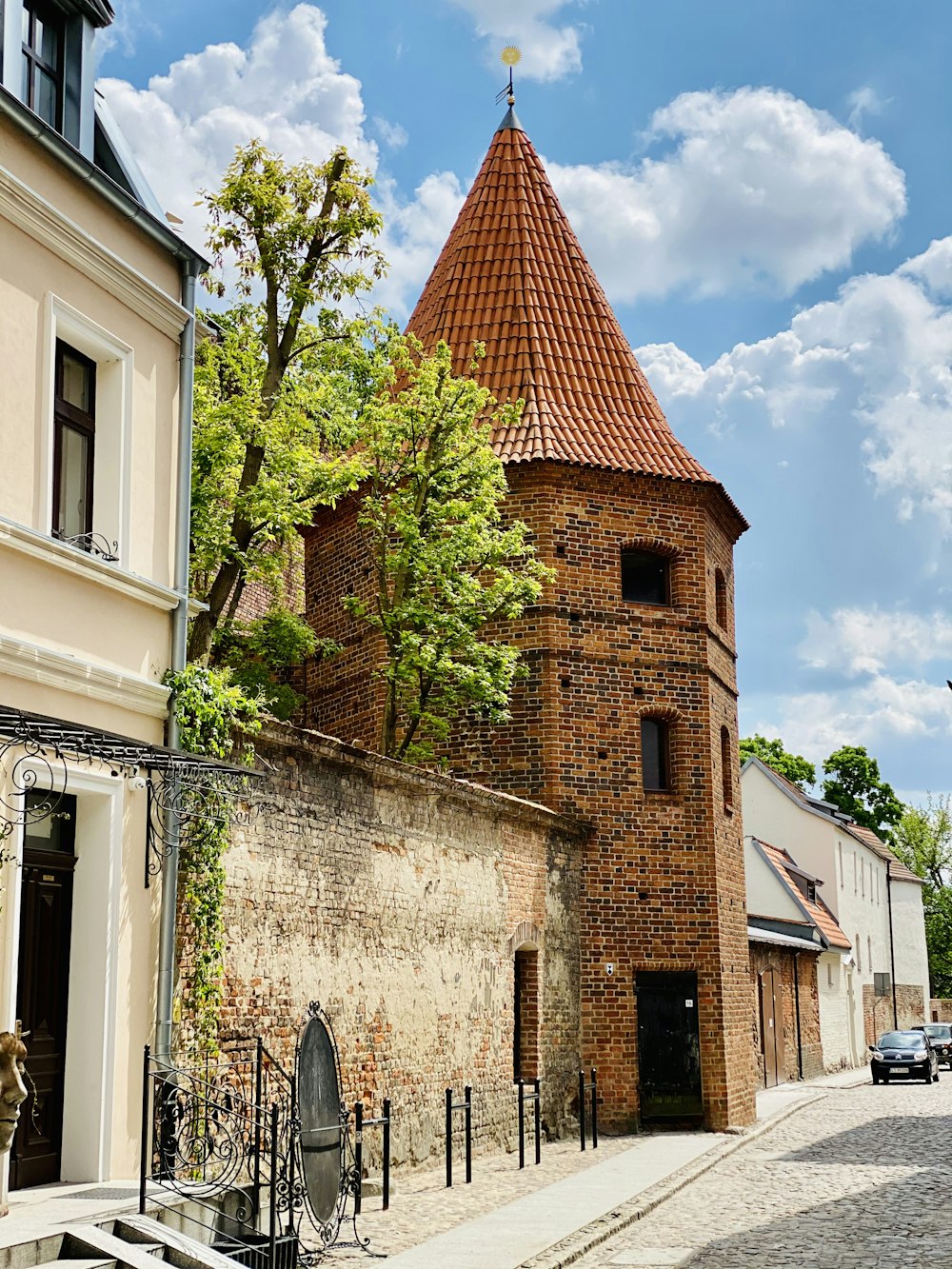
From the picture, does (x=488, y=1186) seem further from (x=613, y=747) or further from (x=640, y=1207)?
(x=613, y=747)

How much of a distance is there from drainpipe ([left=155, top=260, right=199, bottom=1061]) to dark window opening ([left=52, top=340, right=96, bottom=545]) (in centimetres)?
95

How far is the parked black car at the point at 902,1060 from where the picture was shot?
35.9 metres

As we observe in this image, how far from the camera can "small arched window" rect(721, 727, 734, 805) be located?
81.7 feet

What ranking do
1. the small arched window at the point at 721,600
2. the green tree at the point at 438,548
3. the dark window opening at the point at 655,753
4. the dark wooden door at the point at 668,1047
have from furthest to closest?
the small arched window at the point at 721,600
the dark window opening at the point at 655,753
the dark wooden door at the point at 668,1047
the green tree at the point at 438,548

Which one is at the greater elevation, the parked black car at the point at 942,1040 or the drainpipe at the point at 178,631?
the drainpipe at the point at 178,631

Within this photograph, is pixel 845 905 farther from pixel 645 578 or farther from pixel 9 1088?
pixel 9 1088

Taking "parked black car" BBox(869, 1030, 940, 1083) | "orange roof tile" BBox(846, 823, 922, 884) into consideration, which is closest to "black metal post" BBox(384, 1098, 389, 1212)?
"parked black car" BBox(869, 1030, 940, 1083)

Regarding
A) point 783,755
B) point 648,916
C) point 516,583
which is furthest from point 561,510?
point 783,755

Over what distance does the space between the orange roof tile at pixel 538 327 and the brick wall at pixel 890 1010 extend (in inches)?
1184

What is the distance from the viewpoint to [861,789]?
66.2m

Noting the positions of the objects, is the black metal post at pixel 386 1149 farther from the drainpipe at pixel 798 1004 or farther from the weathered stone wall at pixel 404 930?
the drainpipe at pixel 798 1004

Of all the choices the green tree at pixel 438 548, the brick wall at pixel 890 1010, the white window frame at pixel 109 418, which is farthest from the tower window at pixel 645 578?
the brick wall at pixel 890 1010

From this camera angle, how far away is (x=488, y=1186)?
49.8 ft

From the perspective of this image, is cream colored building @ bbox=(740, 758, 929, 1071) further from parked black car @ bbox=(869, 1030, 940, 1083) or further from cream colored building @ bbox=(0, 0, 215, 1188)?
cream colored building @ bbox=(0, 0, 215, 1188)
